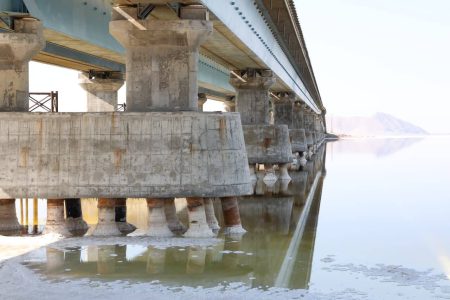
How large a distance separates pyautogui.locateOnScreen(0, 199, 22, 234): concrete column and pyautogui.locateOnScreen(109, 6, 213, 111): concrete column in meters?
4.07

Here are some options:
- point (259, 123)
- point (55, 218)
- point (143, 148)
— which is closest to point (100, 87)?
point (259, 123)

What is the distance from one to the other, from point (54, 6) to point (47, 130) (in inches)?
198

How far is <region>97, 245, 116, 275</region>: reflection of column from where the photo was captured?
63.0 feet

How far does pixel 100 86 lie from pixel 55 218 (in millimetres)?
22919

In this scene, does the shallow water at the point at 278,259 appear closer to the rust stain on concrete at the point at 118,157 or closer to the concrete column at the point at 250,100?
the rust stain on concrete at the point at 118,157

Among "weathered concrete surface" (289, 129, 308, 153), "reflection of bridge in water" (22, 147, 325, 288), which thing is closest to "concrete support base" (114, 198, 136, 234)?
"reflection of bridge in water" (22, 147, 325, 288)

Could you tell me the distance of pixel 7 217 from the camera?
24.3 metres

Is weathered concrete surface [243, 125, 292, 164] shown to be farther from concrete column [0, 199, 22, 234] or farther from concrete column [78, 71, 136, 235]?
concrete column [0, 199, 22, 234]

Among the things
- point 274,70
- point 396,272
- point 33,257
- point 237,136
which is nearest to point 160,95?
point 237,136

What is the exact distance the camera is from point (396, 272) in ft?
64.6

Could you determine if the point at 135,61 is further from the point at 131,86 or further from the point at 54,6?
the point at 54,6

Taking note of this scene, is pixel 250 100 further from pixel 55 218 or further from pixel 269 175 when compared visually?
pixel 55 218

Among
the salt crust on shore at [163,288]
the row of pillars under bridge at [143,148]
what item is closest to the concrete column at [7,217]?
the row of pillars under bridge at [143,148]

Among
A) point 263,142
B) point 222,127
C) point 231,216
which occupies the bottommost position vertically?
point 231,216
